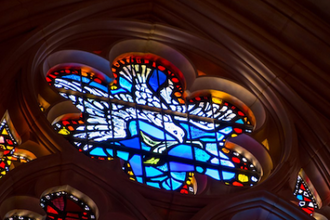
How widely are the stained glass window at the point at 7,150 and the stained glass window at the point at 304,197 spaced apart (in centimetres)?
264

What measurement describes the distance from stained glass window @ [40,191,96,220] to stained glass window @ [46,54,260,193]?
27.4 inches

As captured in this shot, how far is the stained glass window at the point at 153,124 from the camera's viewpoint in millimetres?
7570

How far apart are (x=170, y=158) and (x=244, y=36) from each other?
195 centimetres

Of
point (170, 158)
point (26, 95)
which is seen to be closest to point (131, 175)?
point (170, 158)

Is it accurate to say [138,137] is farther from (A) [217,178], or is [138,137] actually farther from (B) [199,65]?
(B) [199,65]

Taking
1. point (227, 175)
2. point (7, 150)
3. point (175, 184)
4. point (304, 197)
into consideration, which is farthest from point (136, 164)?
point (304, 197)

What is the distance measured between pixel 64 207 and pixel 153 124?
1.70 metres

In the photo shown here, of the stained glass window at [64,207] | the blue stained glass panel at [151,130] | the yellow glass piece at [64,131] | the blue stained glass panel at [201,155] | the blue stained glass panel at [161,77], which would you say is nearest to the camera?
the stained glass window at [64,207]

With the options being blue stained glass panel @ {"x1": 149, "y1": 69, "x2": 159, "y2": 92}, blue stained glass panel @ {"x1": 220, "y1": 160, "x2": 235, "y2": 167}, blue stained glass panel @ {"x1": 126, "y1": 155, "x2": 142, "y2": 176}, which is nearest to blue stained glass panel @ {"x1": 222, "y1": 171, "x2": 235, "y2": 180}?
blue stained glass panel @ {"x1": 220, "y1": 160, "x2": 235, "y2": 167}

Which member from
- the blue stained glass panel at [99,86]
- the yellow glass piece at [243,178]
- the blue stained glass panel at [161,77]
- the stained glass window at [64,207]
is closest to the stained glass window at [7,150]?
the stained glass window at [64,207]

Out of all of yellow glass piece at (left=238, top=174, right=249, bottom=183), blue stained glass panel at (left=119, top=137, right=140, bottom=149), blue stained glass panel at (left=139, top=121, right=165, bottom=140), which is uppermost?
blue stained glass panel at (left=139, top=121, right=165, bottom=140)

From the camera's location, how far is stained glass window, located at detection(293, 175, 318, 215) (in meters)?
7.68

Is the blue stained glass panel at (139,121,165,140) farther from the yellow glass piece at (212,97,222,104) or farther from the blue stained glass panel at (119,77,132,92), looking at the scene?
the yellow glass piece at (212,97,222,104)

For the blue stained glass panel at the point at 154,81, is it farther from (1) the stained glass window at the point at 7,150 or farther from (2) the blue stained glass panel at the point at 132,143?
(1) the stained glass window at the point at 7,150
